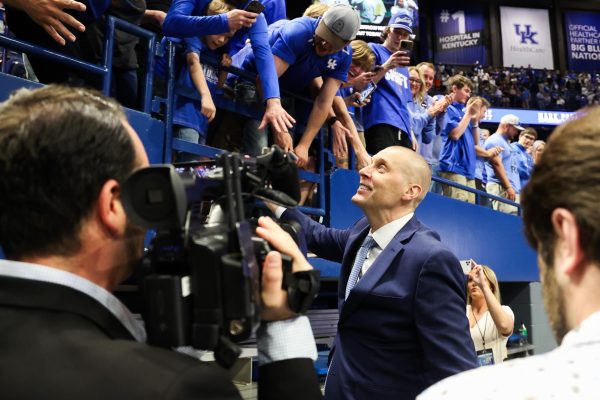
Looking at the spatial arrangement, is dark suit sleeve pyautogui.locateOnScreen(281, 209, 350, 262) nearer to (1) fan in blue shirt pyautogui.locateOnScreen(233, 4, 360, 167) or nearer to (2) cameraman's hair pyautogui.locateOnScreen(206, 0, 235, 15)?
(1) fan in blue shirt pyautogui.locateOnScreen(233, 4, 360, 167)

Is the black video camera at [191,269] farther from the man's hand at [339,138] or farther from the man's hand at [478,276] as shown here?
the man's hand at [478,276]

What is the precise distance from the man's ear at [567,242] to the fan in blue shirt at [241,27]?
7.87ft

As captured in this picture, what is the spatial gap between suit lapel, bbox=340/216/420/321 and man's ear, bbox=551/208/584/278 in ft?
4.56

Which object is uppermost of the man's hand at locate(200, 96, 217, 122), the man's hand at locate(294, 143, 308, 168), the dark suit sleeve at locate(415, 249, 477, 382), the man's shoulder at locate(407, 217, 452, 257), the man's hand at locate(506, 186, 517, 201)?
the man's hand at locate(200, 96, 217, 122)

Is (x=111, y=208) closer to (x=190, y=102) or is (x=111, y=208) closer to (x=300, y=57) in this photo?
(x=190, y=102)

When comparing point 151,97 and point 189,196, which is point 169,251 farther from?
point 151,97

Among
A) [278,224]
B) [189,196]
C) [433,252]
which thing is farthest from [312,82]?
[189,196]

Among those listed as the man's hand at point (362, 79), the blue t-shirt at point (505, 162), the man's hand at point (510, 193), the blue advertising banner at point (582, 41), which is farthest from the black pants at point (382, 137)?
the blue advertising banner at point (582, 41)

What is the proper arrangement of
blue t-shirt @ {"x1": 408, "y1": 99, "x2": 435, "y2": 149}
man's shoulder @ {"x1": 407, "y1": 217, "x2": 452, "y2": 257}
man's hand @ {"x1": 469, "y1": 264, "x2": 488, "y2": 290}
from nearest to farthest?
1. man's shoulder @ {"x1": 407, "y1": 217, "x2": 452, "y2": 257}
2. man's hand @ {"x1": 469, "y1": 264, "x2": 488, "y2": 290}
3. blue t-shirt @ {"x1": 408, "y1": 99, "x2": 435, "y2": 149}

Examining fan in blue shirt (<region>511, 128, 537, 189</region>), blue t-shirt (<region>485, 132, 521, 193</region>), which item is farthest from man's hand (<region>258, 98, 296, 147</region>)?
fan in blue shirt (<region>511, 128, 537, 189</region>)

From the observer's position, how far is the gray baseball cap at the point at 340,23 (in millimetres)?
3311

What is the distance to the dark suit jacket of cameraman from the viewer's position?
79 centimetres

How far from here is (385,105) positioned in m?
4.67

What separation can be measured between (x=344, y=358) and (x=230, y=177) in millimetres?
1432
